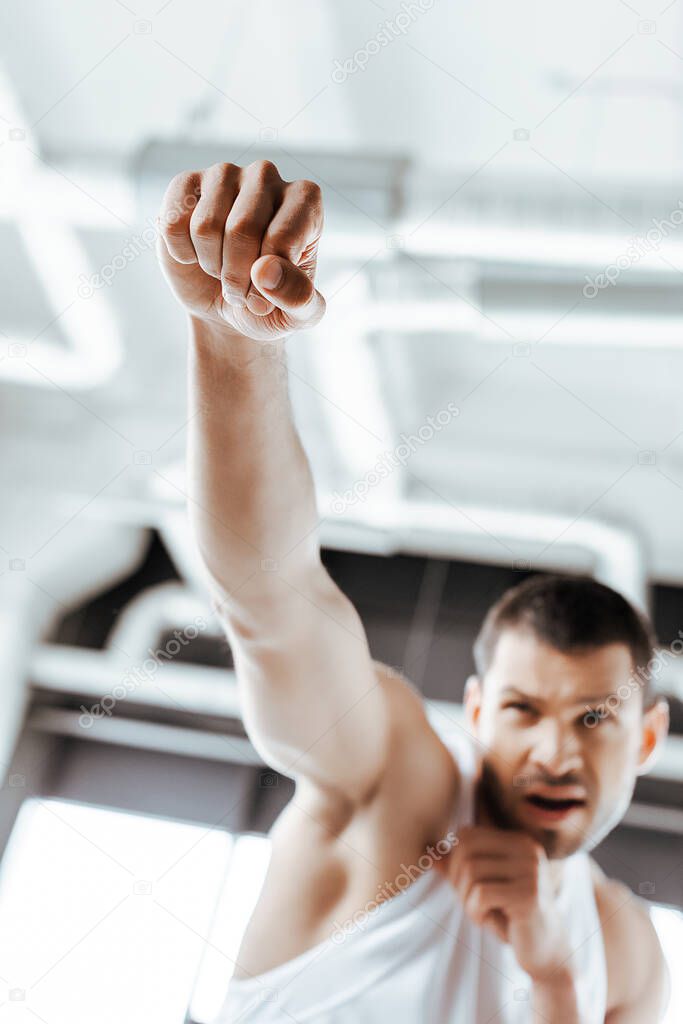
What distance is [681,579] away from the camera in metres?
1.25

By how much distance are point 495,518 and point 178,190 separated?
714mm

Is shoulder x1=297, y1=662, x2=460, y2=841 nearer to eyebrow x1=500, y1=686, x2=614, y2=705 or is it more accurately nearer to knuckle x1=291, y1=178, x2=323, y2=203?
eyebrow x1=500, y1=686, x2=614, y2=705

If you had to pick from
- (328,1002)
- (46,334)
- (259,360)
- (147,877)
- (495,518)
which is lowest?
(328,1002)

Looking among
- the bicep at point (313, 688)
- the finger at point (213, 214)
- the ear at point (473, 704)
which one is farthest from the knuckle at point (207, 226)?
the ear at point (473, 704)

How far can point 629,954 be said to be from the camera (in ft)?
2.45

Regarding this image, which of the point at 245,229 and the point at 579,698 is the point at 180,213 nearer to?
the point at 245,229

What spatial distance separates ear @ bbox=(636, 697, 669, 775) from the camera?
770mm

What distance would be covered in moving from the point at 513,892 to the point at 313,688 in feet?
0.85

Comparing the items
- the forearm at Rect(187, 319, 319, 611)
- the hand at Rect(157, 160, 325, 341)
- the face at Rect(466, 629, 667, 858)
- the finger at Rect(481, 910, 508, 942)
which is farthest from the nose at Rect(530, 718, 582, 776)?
the hand at Rect(157, 160, 325, 341)

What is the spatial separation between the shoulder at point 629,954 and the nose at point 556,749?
120 mm

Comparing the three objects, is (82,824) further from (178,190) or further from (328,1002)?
(178,190)

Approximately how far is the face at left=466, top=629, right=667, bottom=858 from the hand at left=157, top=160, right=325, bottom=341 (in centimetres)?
41

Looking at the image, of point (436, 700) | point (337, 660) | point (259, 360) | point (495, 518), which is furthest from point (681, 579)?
point (259, 360)

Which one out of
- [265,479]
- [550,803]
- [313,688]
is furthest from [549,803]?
[265,479]
